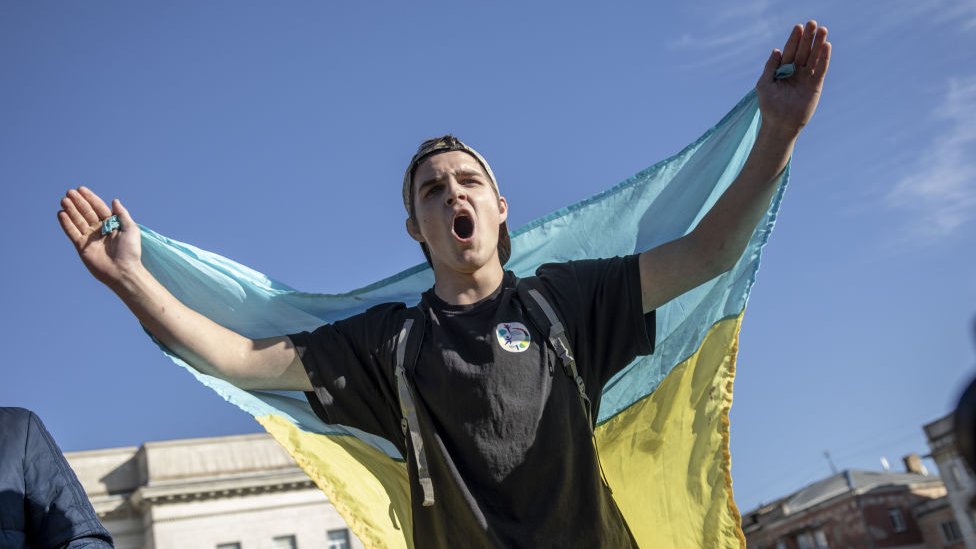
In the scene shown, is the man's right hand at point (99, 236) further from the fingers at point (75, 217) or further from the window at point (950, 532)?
the window at point (950, 532)

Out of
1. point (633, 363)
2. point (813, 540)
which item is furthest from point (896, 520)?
point (633, 363)

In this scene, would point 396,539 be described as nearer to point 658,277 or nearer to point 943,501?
point 658,277

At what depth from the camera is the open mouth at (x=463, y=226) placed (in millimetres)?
3635

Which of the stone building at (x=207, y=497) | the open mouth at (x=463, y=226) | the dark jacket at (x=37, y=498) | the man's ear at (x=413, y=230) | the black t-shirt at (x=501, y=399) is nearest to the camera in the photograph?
the dark jacket at (x=37, y=498)

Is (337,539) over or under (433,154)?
over

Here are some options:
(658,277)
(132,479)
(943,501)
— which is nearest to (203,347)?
(658,277)

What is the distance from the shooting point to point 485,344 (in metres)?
3.39

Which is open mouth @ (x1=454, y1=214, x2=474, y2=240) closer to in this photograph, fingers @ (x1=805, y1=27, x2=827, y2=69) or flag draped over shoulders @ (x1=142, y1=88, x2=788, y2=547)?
flag draped over shoulders @ (x1=142, y1=88, x2=788, y2=547)

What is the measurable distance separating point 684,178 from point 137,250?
2175 millimetres

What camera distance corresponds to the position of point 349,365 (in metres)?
3.62

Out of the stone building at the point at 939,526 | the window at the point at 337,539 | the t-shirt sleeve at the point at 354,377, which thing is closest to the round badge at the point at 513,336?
the t-shirt sleeve at the point at 354,377

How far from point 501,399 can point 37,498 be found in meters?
1.42

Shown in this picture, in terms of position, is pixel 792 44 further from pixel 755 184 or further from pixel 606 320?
pixel 606 320

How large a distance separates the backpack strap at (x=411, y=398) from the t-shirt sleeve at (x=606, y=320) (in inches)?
19.7
